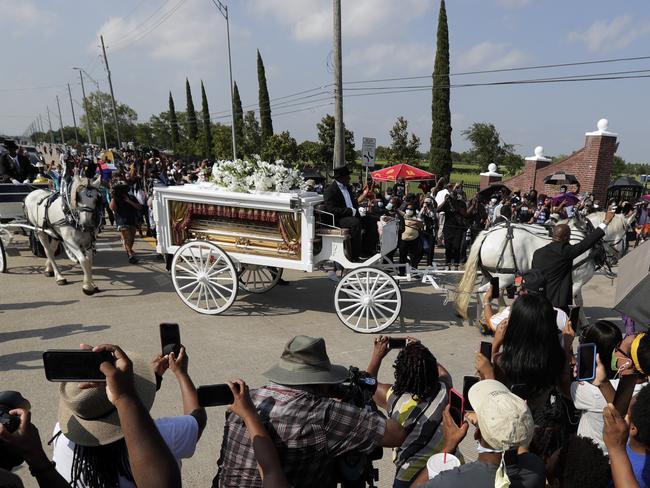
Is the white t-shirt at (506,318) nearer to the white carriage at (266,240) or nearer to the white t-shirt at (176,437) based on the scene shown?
the white carriage at (266,240)

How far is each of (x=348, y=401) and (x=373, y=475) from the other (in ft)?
1.34

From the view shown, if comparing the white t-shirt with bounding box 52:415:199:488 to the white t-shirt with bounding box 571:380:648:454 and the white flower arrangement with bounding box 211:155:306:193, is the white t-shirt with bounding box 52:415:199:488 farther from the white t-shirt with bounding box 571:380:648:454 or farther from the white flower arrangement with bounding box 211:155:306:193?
the white flower arrangement with bounding box 211:155:306:193

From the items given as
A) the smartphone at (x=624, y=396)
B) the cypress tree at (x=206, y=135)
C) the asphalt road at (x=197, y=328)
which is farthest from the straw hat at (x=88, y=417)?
the cypress tree at (x=206, y=135)

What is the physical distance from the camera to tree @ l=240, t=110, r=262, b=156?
130ft

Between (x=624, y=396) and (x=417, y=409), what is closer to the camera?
Result: (x=417, y=409)

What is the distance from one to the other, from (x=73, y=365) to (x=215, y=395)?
0.55 meters

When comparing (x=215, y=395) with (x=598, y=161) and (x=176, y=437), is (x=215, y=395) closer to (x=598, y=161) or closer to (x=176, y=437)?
(x=176, y=437)

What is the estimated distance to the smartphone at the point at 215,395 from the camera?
172 cm

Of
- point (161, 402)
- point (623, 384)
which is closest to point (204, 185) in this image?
point (161, 402)

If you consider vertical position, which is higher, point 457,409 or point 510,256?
point 457,409

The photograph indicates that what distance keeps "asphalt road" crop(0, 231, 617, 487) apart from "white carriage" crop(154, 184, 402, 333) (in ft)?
1.53

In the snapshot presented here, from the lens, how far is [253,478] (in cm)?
186

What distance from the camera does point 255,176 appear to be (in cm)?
603

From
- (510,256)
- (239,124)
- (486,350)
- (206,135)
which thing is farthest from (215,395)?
(206,135)
